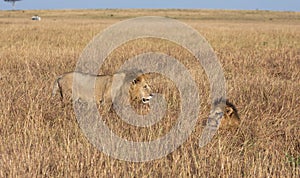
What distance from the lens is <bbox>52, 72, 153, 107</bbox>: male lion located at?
5.47 meters

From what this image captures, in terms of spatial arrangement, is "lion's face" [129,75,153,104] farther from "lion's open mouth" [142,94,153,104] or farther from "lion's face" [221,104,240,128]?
"lion's face" [221,104,240,128]

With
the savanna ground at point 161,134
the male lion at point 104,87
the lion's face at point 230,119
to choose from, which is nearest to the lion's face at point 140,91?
the male lion at point 104,87

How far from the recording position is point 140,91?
546cm

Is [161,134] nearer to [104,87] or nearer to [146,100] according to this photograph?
[146,100]

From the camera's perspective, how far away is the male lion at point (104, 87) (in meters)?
5.47

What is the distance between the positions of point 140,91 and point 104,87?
59cm

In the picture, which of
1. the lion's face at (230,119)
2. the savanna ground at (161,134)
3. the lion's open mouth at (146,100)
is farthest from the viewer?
the lion's open mouth at (146,100)

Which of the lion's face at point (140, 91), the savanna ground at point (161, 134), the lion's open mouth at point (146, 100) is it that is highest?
the lion's face at point (140, 91)

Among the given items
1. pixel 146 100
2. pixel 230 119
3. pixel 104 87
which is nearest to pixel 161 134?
pixel 230 119

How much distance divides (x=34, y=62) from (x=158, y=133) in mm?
6687

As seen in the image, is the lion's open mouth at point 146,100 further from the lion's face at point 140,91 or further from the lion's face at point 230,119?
the lion's face at point 230,119

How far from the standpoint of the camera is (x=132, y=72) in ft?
18.6

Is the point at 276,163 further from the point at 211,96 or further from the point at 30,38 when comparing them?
the point at 30,38

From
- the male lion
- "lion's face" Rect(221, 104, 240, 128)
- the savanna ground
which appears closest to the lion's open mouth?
the male lion
